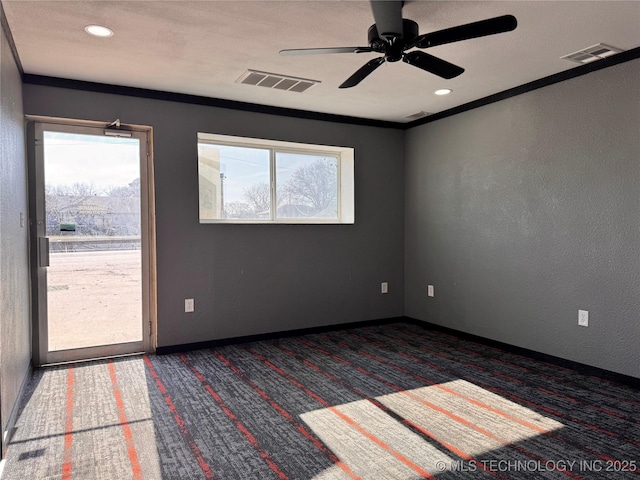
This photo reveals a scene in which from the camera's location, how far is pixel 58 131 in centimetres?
391

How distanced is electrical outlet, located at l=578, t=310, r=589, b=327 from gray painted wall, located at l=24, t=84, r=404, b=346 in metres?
2.28

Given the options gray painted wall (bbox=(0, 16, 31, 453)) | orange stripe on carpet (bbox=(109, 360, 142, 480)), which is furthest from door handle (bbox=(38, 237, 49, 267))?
orange stripe on carpet (bbox=(109, 360, 142, 480))

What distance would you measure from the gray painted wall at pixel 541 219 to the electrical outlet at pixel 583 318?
5 centimetres

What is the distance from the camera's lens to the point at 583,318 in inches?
142

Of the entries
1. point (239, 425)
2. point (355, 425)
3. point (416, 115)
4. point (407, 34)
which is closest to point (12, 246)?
point (239, 425)

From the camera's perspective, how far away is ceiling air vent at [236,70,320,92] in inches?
145

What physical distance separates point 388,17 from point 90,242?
10.6 feet

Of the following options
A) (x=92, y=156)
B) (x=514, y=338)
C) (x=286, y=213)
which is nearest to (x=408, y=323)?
(x=514, y=338)

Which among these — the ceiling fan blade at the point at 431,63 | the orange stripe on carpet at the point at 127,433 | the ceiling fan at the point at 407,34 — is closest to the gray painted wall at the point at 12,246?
the orange stripe on carpet at the point at 127,433

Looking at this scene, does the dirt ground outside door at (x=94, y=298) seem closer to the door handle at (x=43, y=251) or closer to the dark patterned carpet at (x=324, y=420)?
the door handle at (x=43, y=251)

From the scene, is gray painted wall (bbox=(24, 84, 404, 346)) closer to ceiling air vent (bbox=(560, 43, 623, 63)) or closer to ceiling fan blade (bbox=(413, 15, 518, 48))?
ceiling air vent (bbox=(560, 43, 623, 63))

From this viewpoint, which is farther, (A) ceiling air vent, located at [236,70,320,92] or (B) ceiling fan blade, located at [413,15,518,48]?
(A) ceiling air vent, located at [236,70,320,92]

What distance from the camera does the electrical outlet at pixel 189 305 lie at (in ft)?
14.2

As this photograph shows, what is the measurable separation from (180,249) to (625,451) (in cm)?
368
